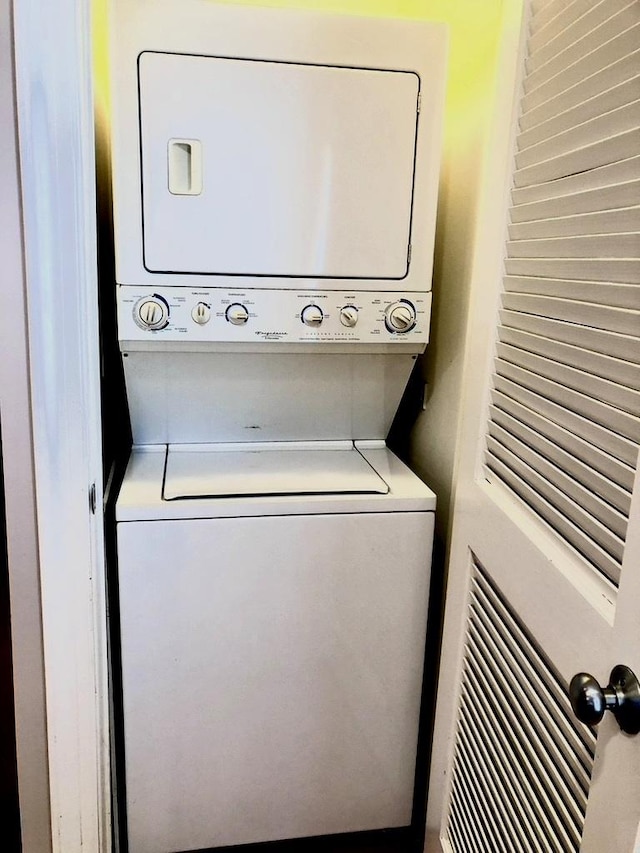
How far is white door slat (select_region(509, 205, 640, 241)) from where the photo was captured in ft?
2.73

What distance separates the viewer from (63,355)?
1142mm

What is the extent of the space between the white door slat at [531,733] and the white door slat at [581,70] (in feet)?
2.90

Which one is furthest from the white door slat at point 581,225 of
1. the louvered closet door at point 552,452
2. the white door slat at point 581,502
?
the white door slat at point 581,502

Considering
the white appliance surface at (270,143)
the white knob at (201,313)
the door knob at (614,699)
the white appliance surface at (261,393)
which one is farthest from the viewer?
the white appliance surface at (261,393)

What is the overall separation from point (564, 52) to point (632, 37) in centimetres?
18

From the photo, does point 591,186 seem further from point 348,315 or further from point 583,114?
point 348,315

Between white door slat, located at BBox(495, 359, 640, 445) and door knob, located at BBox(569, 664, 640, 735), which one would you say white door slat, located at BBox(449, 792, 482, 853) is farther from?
white door slat, located at BBox(495, 359, 640, 445)

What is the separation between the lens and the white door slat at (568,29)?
0.90 meters

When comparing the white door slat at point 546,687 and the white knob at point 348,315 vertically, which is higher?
the white knob at point 348,315

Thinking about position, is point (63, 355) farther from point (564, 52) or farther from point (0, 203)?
point (564, 52)

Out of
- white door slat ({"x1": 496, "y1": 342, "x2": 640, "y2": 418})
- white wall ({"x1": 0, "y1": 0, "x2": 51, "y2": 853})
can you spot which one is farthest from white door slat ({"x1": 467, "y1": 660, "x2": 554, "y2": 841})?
white wall ({"x1": 0, "y1": 0, "x2": 51, "y2": 853})

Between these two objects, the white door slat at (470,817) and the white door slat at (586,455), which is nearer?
the white door slat at (586,455)

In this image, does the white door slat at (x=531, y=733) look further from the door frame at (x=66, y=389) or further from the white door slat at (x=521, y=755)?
the door frame at (x=66, y=389)

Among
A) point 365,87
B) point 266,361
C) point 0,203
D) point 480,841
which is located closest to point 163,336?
point 266,361
